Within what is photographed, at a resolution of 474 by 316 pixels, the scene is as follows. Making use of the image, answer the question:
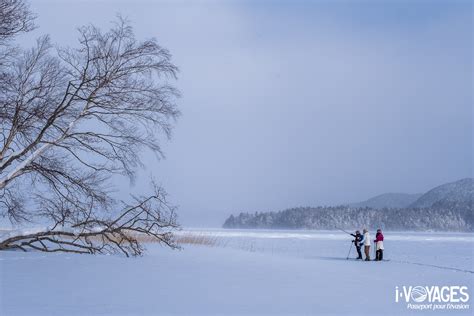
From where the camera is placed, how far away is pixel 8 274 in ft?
33.7

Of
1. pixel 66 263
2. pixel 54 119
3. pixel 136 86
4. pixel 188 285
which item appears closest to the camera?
pixel 188 285

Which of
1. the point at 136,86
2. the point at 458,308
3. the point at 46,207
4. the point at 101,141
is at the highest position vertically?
the point at 136,86

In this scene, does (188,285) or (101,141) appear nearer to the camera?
(188,285)

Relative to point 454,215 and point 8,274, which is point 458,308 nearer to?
point 8,274

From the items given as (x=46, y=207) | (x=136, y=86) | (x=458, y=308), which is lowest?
(x=458, y=308)

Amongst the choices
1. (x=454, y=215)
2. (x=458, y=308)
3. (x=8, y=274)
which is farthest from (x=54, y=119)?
(x=454, y=215)

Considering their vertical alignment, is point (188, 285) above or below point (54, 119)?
below

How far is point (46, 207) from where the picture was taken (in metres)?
13.6

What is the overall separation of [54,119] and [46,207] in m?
2.20

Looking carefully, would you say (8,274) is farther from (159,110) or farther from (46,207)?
(159,110)

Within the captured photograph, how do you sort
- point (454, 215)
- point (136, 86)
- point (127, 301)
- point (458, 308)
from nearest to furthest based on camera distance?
point (127, 301) → point (458, 308) → point (136, 86) → point (454, 215)

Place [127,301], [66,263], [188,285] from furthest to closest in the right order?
[66,263] → [188,285] → [127,301]

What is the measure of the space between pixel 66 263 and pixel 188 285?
3480 mm

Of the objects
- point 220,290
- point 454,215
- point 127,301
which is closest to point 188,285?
point 220,290
